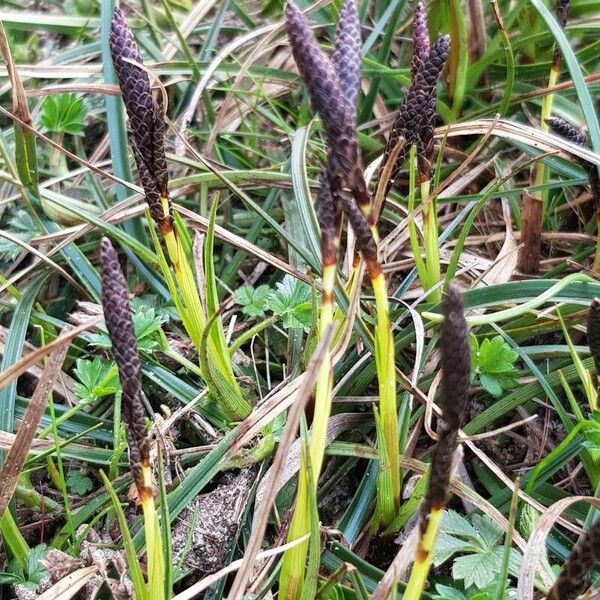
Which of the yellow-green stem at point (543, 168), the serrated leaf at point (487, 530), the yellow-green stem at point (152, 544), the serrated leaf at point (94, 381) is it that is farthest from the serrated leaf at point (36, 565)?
the yellow-green stem at point (543, 168)

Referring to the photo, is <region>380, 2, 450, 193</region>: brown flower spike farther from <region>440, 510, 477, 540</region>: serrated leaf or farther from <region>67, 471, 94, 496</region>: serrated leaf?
<region>67, 471, 94, 496</region>: serrated leaf

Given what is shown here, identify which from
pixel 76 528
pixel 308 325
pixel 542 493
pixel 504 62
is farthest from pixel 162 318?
pixel 504 62

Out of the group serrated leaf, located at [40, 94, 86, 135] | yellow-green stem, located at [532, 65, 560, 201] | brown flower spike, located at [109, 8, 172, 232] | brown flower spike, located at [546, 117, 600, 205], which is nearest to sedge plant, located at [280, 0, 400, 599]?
brown flower spike, located at [109, 8, 172, 232]

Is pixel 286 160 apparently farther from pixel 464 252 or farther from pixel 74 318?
pixel 74 318

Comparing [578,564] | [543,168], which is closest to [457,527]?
[578,564]

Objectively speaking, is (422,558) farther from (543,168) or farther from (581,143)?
(543,168)
